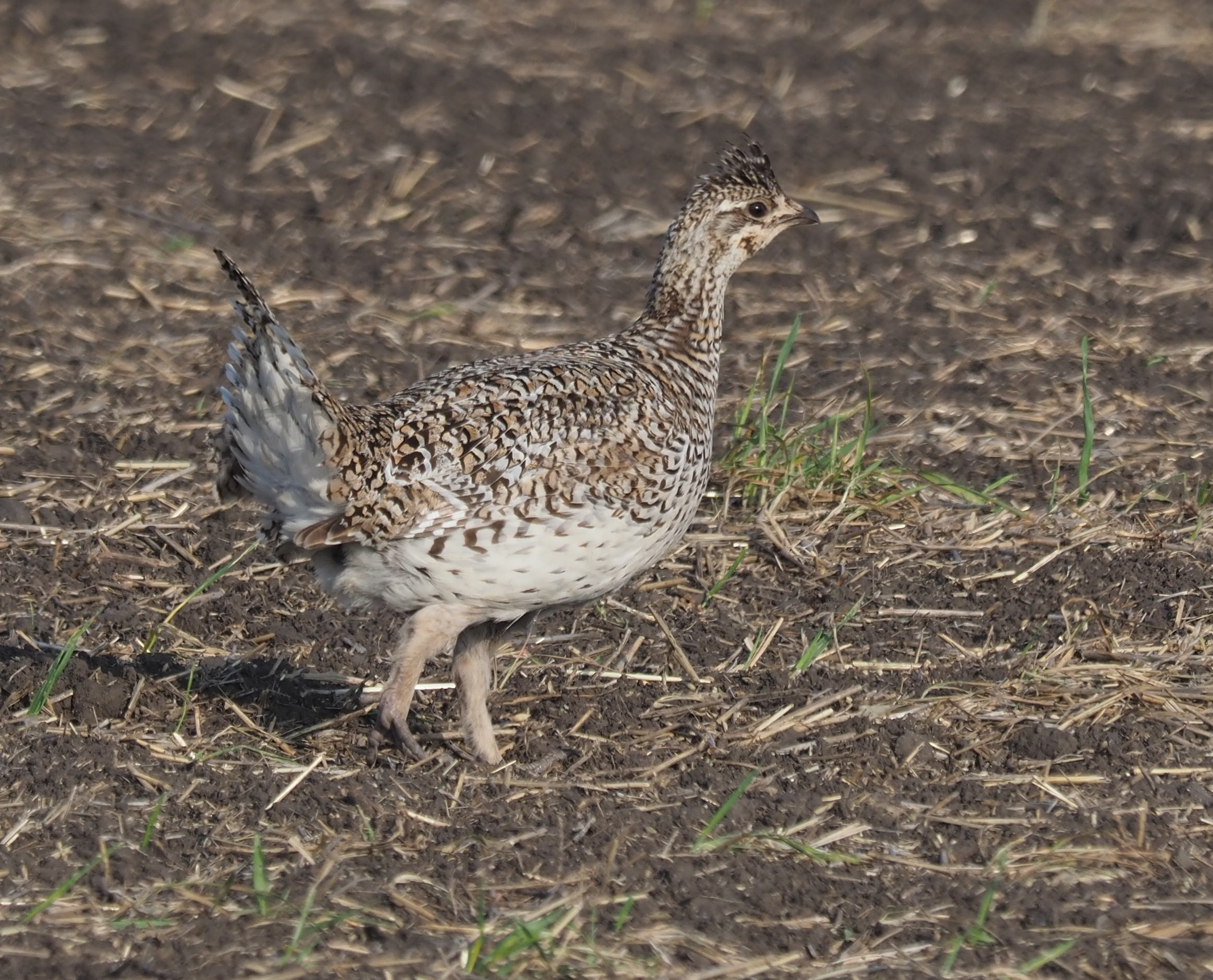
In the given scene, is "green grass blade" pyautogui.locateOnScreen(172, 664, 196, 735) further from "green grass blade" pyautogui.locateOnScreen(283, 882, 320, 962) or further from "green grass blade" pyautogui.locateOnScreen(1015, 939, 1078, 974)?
"green grass blade" pyautogui.locateOnScreen(1015, 939, 1078, 974)

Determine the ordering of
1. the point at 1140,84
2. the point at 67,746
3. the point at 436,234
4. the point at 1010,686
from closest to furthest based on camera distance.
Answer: the point at 67,746 < the point at 1010,686 < the point at 436,234 < the point at 1140,84

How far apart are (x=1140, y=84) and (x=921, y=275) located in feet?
12.1

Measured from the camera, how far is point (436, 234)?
926 centimetres

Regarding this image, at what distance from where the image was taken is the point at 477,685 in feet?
17.3

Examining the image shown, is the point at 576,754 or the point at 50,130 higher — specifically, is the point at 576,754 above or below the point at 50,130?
below

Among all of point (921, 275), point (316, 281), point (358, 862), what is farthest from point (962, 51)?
point (358, 862)

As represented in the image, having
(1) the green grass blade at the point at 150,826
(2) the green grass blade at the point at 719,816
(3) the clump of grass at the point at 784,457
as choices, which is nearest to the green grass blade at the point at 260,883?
(1) the green grass blade at the point at 150,826

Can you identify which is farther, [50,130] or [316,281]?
[50,130]

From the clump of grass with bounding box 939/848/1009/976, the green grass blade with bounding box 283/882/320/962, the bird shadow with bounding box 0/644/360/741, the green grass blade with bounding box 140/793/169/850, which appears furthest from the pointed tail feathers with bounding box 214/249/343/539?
the clump of grass with bounding box 939/848/1009/976

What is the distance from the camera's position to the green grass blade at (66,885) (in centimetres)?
417

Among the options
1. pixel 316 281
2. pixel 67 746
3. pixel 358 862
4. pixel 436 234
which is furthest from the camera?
pixel 436 234

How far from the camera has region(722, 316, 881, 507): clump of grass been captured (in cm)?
662

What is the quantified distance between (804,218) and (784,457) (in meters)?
1.26

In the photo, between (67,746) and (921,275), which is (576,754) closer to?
(67,746)
